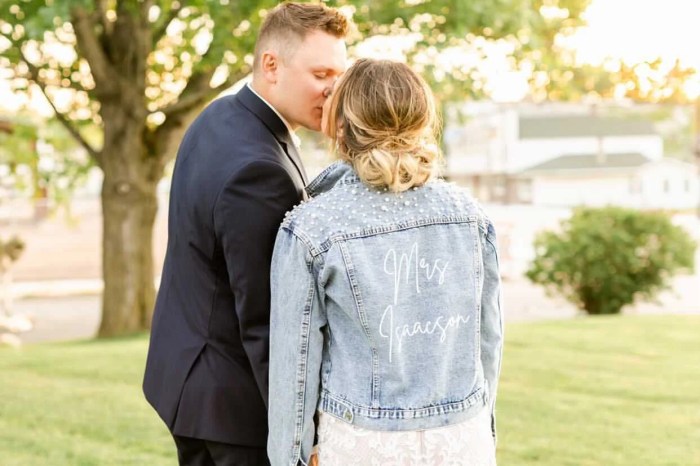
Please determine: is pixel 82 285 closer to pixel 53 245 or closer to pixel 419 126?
pixel 53 245

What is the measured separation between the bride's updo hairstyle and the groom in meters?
0.27

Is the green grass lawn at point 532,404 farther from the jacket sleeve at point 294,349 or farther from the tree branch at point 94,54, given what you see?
the tree branch at point 94,54

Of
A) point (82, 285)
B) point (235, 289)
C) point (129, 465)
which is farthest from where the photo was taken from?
point (82, 285)

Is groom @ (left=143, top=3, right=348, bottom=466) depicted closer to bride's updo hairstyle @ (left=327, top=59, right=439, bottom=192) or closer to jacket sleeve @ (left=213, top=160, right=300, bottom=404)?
jacket sleeve @ (left=213, top=160, right=300, bottom=404)

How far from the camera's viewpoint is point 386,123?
206 cm

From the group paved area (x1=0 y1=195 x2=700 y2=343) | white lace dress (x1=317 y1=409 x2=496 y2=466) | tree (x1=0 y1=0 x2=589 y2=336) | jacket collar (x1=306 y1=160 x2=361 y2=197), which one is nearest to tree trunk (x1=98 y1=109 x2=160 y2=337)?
tree (x1=0 y1=0 x2=589 y2=336)

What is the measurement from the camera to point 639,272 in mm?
14188

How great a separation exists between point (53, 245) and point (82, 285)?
12.5m

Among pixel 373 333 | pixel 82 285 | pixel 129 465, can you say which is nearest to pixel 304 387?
pixel 373 333

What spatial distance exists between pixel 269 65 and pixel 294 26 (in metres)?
0.13

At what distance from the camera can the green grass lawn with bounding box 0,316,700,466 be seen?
211 inches

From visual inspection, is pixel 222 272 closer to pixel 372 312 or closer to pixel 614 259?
pixel 372 312

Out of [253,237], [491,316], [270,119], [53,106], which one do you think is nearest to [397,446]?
[491,316]

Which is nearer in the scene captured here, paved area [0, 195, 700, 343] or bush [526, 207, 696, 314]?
bush [526, 207, 696, 314]
